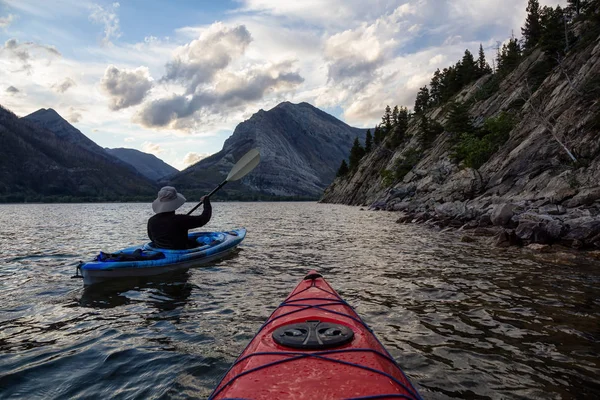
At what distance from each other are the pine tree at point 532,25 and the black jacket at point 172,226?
64489 mm

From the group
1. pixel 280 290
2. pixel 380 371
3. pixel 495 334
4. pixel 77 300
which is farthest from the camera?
pixel 280 290

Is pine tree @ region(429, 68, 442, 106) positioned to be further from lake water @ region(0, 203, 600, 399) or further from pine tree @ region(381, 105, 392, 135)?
lake water @ region(0, 203, 600, 399)

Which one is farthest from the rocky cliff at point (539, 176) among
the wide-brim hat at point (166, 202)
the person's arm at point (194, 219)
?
the wide-brim hat at point (166, 202)

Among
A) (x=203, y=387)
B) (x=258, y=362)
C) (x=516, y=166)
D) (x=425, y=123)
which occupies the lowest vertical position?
(x=203, y=387)

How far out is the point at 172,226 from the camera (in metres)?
11.0

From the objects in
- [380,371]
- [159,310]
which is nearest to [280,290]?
[159,310]

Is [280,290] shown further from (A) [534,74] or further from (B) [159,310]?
(A) [534,74]

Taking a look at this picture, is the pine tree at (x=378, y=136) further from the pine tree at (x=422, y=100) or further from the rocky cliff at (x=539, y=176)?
the rocky cliff at (x=539, y=176)

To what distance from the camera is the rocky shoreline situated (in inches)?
527

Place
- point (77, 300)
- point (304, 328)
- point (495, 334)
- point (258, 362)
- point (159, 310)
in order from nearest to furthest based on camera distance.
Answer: point (258, 362), point (304, 328), point (495, 334), point (159, 310), point (77, 300)

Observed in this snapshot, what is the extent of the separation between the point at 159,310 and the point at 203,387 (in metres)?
3.57

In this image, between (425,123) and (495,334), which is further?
(425,123)

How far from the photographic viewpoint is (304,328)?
4219 mm

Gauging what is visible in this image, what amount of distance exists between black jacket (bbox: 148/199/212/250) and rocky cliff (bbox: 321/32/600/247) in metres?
12.3
